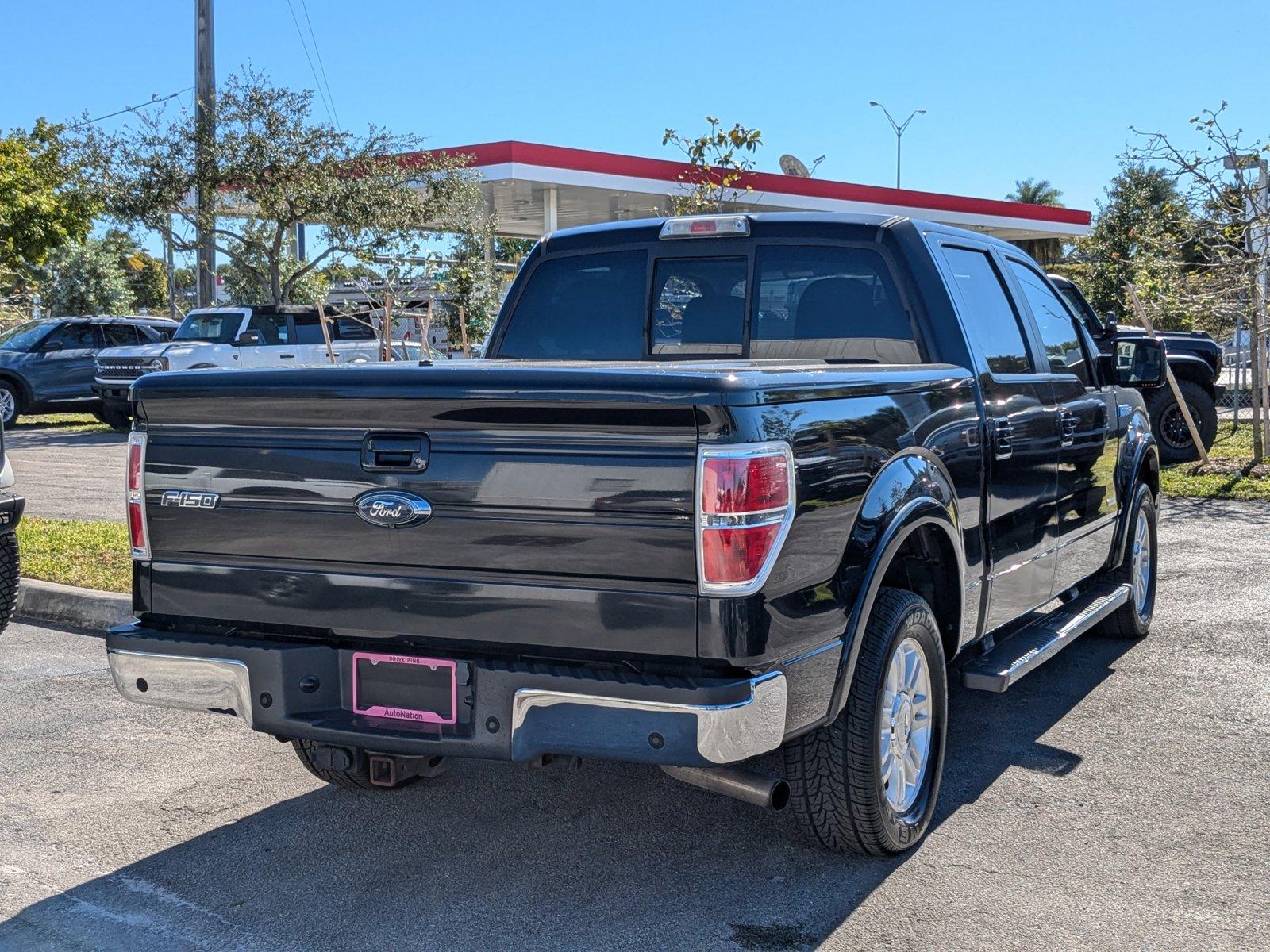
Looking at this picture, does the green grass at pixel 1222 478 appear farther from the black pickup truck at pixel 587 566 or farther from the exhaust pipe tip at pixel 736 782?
the exhaust pipe tip at pixel 736 782

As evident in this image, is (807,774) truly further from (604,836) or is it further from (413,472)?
(413,472)


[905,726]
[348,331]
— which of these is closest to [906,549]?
[905,726]

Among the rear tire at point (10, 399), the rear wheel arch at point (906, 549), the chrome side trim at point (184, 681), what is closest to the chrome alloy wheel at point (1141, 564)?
the rear wheel arch at point (906, 549)

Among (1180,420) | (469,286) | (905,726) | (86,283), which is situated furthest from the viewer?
(86,283)

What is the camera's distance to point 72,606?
7285mm

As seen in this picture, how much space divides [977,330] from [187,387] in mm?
2863

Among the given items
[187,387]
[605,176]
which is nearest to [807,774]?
[187,387]

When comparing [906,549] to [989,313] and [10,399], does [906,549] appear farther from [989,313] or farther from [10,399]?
[10,399]

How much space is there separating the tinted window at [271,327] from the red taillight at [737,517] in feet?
62.8

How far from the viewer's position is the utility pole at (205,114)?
78.1 feet

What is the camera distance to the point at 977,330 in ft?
16.2

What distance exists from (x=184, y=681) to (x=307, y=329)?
742 inches

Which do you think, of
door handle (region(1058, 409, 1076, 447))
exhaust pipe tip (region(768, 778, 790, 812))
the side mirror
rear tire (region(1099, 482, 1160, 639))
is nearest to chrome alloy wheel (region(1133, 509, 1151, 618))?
rear tire (region(1099, 482, 1160, 639))

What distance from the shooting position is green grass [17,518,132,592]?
767cm
